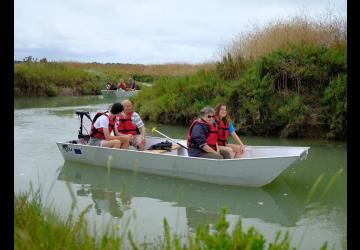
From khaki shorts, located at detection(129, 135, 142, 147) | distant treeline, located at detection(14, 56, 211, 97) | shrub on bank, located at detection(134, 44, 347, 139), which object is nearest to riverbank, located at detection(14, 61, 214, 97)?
distant treeline, located at detection(14, 56, 211, 97)

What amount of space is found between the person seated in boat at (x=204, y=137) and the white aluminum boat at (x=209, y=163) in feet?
0.58

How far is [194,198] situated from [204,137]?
942mm

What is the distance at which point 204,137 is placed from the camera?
7328mm

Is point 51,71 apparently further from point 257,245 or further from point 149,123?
point 257,245

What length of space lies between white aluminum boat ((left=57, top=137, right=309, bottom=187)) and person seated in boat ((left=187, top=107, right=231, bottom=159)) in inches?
7.0

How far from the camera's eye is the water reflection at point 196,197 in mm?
6125

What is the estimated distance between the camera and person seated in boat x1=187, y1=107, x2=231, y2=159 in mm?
7293

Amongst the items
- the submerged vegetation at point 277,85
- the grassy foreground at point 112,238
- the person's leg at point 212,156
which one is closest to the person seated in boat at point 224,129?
the person's leg at point 212,156

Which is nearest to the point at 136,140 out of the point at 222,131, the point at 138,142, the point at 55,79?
the point at 138,142

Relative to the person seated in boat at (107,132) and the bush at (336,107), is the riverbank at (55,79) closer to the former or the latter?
the bush at (336,107)

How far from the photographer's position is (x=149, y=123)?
15422 mm

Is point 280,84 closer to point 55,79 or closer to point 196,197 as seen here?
point 196,197

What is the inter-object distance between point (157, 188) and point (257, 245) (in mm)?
4868
